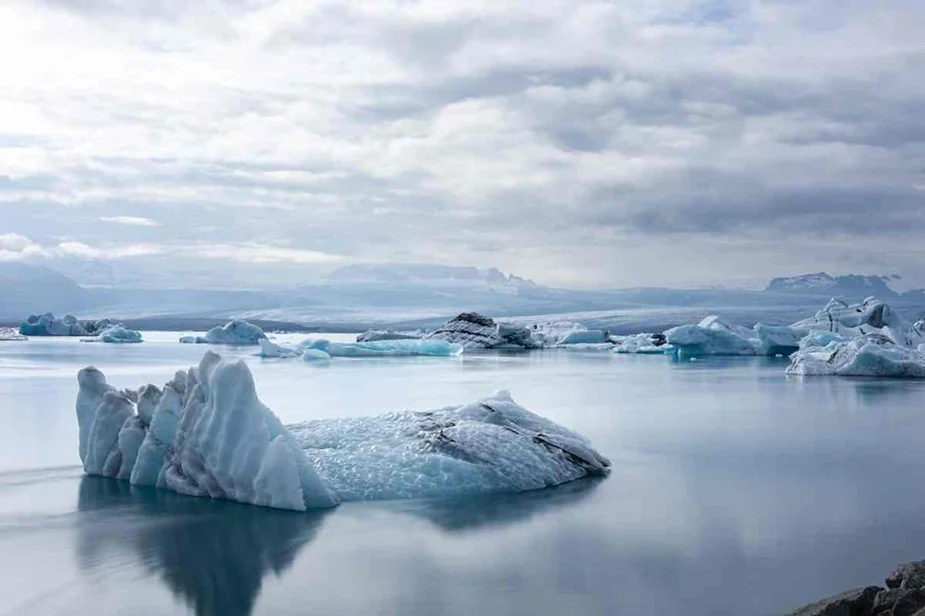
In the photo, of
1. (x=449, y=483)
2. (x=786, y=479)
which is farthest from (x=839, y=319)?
(x=449, y=483)

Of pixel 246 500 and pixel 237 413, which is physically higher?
pixel 237 413

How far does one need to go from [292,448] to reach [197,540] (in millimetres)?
950

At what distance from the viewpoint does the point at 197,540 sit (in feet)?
17.1

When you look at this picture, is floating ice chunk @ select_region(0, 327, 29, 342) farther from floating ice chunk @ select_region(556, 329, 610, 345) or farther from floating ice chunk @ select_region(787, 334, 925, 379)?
floating ice chunk @ select_region(787, 334, 925, 379)

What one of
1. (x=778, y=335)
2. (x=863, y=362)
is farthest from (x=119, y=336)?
(x=863, y=362)

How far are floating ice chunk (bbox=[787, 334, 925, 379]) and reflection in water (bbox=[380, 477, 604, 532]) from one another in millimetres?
16077

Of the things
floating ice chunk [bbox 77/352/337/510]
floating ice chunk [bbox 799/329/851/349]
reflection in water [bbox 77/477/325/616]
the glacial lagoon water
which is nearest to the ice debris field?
floating ice chunk [bbox 799/329/851/349]

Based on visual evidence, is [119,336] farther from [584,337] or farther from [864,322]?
[864,322]

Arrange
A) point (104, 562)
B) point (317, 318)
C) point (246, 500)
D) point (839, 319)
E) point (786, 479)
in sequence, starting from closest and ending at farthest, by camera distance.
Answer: point (104, 562)
point (246, 500)
point (786, 479)
point (839, 319)
point (317, 318)

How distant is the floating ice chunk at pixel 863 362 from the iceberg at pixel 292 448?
1500 centimetres

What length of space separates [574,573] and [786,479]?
3548mm

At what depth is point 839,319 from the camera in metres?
31.1

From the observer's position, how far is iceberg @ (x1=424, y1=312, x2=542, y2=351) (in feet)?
127

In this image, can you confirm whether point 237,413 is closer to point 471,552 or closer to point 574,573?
point 471,552
